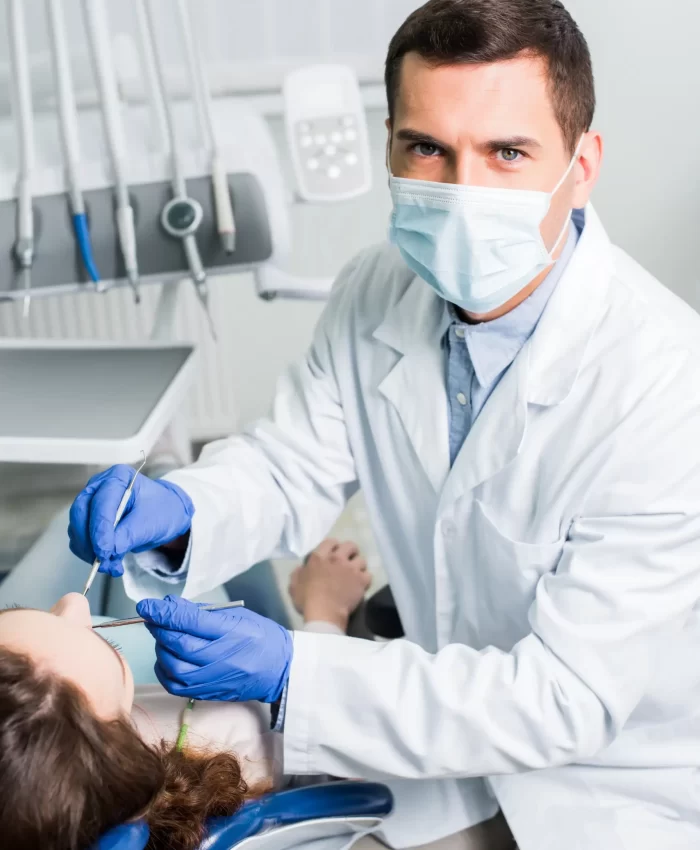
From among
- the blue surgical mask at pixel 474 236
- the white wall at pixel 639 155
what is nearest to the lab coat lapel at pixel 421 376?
the blue surgical mask at pixel 474 236

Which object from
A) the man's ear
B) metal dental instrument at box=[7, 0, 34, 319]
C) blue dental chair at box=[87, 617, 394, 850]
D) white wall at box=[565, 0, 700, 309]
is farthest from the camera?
white wall at box=[565, 0, 700, 309]

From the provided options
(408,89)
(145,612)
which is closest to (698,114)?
(408,89)

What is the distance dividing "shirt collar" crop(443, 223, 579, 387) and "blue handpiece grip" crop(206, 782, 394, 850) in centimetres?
50

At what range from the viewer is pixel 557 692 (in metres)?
0.87

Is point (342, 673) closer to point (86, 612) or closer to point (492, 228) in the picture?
point (86, 612)

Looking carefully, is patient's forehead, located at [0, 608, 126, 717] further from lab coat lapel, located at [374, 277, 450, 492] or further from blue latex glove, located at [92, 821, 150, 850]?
lab coat lapel, located at [374, 277, 450, 492]

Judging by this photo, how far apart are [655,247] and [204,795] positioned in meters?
2.05

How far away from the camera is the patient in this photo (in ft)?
2.12

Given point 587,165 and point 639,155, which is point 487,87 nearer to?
point 587,165

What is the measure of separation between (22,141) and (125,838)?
1.13m

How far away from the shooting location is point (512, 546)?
1006 mm

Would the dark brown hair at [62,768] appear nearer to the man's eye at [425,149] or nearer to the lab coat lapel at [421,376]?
the lab coat lapel at [421,376]

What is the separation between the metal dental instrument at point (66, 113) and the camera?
1.37 m

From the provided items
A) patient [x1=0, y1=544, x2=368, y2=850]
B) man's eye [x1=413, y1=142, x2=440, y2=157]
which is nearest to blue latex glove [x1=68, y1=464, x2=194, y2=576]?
patient [x1=0, y1=544, x2=368, y2=850]
